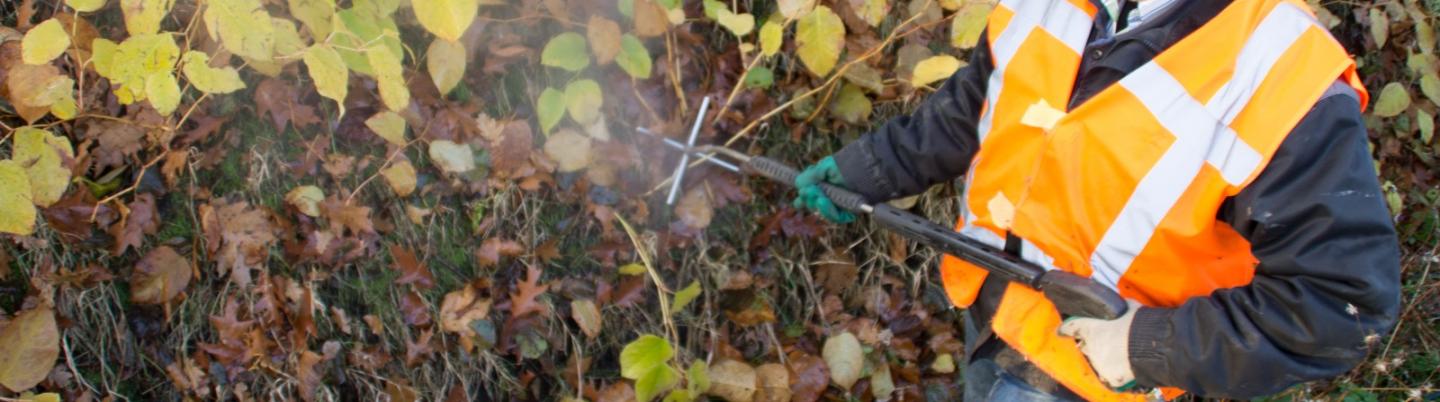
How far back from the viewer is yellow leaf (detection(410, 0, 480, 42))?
1.82 m

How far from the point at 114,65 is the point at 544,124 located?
88cm

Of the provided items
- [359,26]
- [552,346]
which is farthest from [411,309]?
[359,26]

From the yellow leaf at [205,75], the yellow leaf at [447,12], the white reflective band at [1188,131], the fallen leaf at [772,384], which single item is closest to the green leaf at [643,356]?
the fallen leaf at [772,384]

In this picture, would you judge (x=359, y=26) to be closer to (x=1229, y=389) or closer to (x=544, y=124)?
(x=544, y=124)

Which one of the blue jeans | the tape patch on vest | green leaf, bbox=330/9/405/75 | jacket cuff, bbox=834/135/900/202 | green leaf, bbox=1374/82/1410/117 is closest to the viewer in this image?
the tape patch on vest

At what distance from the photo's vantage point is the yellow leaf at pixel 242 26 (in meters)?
1.78

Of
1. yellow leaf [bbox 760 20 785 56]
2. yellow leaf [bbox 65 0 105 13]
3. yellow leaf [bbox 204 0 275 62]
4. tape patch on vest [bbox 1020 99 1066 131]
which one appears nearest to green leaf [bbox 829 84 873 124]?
yellow leaf [bbox 760 20 785 56]

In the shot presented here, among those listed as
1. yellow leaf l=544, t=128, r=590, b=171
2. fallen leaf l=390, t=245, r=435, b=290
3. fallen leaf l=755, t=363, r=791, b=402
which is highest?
yellow leaf l=544, t=128, r=590, b=171

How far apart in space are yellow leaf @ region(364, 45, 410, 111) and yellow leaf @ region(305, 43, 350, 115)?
0.21ft

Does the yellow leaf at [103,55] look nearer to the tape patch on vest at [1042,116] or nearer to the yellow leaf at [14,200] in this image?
the yellow leaf at [14,200]

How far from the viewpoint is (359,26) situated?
206 centimetres

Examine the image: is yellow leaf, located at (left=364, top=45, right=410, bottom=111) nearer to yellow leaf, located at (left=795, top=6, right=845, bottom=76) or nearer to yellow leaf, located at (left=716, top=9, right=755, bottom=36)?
yellow leaf, located at (left=716, top=9, right=755, bottom=36)

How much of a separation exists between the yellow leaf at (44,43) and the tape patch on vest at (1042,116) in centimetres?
178

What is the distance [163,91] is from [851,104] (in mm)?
1663
